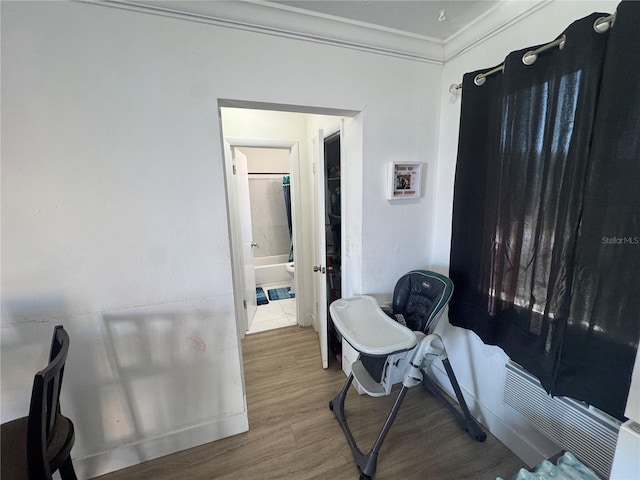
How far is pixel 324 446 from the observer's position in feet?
5.41

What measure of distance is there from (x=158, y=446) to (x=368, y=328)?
147 centimetres

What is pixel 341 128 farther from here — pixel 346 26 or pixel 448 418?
pixel 448 418

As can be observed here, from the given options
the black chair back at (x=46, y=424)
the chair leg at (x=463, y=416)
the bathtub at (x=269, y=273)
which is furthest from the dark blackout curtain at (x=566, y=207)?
the bathtub at (x=269, y=273)

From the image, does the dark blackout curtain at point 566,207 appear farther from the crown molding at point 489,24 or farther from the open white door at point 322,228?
the open white door at point 322,228

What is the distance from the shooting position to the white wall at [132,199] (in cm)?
120

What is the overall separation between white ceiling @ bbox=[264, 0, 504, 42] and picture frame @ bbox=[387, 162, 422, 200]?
0.80m

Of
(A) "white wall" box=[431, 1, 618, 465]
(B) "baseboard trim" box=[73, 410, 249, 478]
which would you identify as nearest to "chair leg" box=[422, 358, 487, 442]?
(A) "white wall" box=[431, 1, 618, 465]

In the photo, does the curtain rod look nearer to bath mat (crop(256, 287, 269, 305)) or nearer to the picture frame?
the picture frame

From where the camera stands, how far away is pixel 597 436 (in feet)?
3.76

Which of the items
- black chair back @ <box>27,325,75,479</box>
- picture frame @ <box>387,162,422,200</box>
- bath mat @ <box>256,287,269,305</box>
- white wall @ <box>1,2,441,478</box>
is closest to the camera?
black chair back @ <box>27,325,75,479</box>

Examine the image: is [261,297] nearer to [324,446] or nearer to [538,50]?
[324,446]

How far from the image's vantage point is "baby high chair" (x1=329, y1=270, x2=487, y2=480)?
139 cm

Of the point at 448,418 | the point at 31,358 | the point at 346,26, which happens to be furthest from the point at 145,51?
the point at 448,418

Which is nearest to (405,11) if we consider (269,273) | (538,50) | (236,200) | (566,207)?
(538,50)
